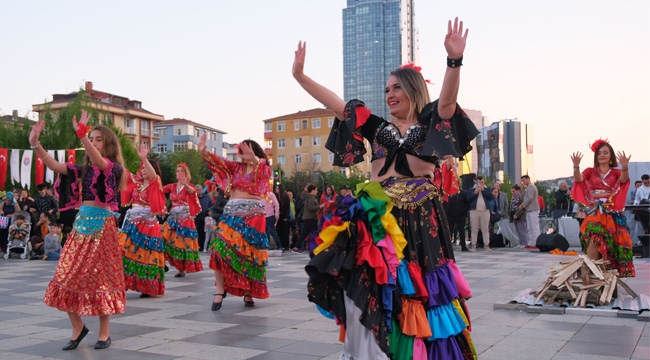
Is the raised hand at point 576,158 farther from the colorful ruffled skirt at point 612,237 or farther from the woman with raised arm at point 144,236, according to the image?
the woman with raised arm at point 144,236

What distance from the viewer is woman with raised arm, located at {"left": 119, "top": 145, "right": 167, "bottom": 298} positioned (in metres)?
8.78

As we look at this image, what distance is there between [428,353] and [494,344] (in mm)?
2204

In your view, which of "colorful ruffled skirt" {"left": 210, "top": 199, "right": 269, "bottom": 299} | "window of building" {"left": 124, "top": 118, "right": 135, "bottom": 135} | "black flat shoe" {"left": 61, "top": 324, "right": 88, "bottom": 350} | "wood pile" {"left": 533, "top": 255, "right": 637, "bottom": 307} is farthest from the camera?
"window of building" {"left": 124, "top": 118, "right": 135, "bottom": 135}

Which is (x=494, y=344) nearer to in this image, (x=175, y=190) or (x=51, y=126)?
(x=175, y=190)

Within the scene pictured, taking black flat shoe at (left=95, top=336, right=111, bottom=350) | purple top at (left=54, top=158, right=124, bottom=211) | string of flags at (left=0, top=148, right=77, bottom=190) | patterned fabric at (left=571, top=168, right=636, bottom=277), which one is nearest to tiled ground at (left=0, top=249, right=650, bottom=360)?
black flat shoe at (left=95, top=336, right=111, bottom=350)

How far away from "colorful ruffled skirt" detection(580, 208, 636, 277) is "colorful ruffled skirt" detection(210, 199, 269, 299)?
4.50 meters

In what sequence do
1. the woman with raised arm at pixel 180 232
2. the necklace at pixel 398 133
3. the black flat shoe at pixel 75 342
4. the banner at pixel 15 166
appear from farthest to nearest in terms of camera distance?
the banner at pixel 15 166
the woman with raised arm at pixel 180 232
the black flat shoe at pixel 75 342
the necklace at pixel 398 133

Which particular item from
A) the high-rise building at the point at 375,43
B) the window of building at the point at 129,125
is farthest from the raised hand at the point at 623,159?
the high-rise building at the point at 375,43

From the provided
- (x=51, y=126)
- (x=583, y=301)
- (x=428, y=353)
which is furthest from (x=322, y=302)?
(x=51, y=126)

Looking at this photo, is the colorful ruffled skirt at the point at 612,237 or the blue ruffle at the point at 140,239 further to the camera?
the blue ruffle at the point at 140,239

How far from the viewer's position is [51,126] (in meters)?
42.9

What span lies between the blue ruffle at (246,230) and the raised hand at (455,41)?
498 cm

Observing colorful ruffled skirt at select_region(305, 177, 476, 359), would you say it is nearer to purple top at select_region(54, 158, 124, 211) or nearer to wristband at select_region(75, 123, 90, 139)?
wristband at select_region(75, 123, 90, 139)

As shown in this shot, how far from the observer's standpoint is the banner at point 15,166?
23.1 metres
